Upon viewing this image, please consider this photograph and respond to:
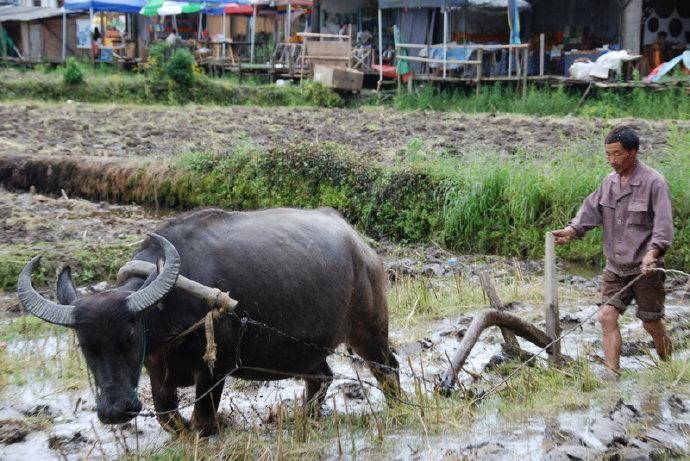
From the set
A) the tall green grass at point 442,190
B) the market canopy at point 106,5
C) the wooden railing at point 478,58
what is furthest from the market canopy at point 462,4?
the market canopy at point 106,5

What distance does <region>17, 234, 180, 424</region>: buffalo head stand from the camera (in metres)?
4.26

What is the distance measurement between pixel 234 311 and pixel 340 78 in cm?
2020

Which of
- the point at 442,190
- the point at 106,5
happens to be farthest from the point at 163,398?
the point at 106,5

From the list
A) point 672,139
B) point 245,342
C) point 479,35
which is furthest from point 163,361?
point 479,35

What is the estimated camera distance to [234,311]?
4.92 meters

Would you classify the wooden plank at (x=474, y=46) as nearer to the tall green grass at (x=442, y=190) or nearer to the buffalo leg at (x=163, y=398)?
the tall green grass at (x=442, y=190)

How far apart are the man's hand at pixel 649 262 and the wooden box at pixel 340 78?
1962 cm

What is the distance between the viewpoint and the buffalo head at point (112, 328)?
4262mm

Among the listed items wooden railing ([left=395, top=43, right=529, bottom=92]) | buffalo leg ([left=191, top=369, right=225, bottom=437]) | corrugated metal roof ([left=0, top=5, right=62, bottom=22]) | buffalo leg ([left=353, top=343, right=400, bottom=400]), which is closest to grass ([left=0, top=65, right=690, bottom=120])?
wooden railing ([left=395, top=43, right=529, bottom=92])

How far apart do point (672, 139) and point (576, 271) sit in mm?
2894

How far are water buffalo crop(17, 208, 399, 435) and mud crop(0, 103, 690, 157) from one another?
815cm

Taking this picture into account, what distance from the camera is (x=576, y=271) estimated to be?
10.4 m

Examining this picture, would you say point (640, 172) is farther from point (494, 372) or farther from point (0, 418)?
point (0, 418)

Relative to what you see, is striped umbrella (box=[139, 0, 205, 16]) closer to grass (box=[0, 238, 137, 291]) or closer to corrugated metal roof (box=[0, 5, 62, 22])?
corrugated metal roof (box=[0, 5, 62, 22])
